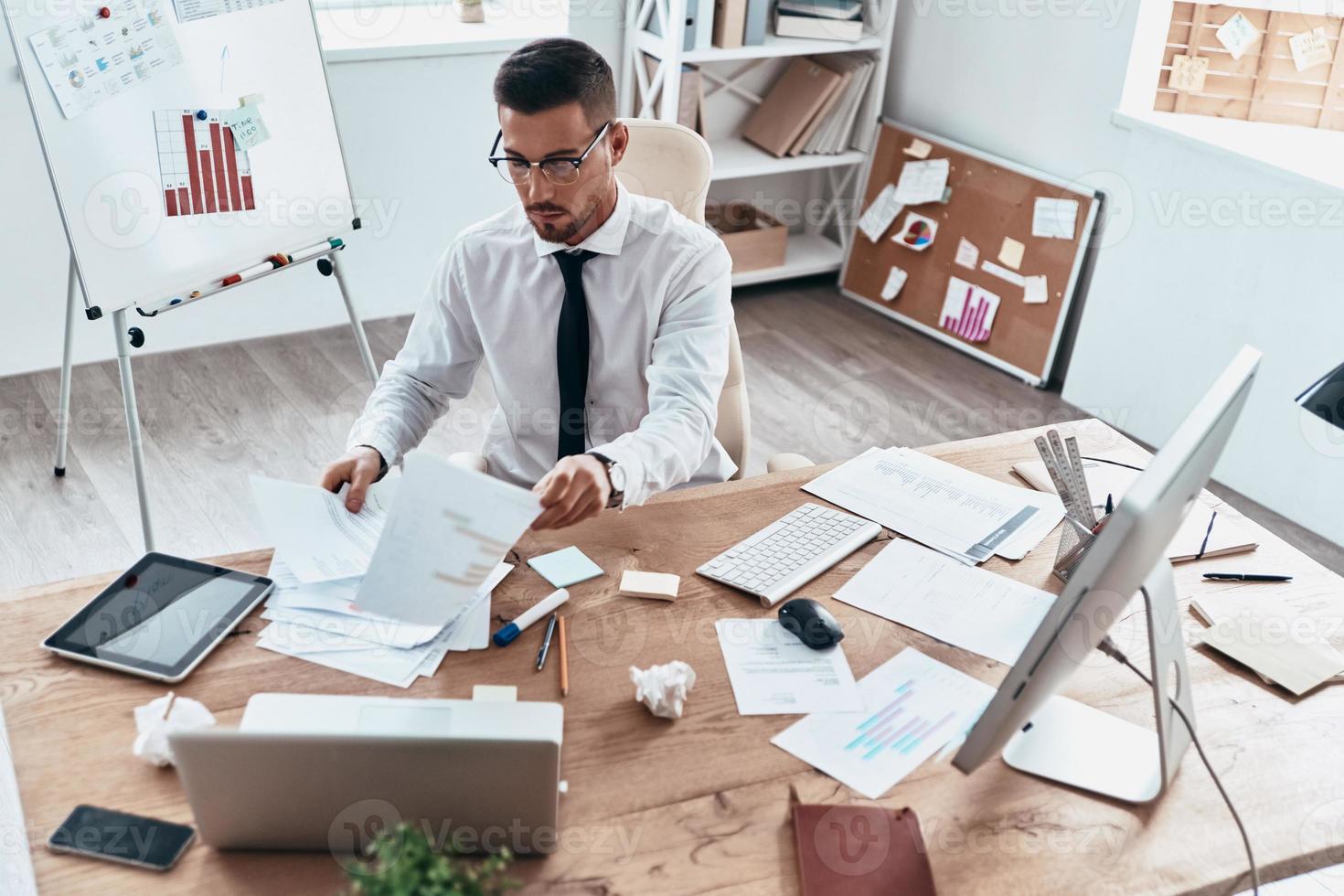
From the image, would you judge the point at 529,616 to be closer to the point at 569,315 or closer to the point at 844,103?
the point at 569,315

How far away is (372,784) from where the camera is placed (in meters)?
1.15

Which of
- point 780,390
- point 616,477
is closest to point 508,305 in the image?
point 616,477

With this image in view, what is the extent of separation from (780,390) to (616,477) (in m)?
2.34

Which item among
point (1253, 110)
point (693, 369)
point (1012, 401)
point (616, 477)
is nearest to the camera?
point (616, 477)

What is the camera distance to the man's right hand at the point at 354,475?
5.46ft

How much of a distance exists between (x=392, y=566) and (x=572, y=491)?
0.32 meters

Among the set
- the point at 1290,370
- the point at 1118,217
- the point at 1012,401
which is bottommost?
the point at 1012,401

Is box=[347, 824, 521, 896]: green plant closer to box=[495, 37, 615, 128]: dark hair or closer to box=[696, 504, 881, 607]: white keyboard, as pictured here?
box=[696, 504, 881, 607]: white keyboard

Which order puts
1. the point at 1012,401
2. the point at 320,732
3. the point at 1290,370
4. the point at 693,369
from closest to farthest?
the point at 320,732 → the point at 693,369 → the point at 1290,370 → the point at 1012,401

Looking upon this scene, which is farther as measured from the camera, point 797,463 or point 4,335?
point 4,335

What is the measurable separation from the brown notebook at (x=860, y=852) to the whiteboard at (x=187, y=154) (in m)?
2.04

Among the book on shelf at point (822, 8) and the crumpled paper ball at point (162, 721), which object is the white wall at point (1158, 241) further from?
the crumpled paper ball at point (162, 721)

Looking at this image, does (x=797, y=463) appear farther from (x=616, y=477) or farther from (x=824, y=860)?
(x=824, y=860)

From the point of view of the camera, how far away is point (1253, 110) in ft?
11.6
